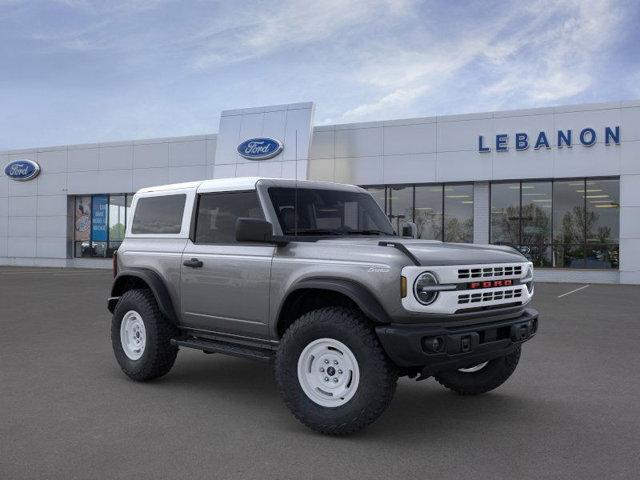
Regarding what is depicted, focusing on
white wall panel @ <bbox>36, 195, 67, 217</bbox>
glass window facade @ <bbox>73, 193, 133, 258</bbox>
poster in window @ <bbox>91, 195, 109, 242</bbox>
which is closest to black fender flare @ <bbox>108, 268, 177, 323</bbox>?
glass window facade @ <bbox>73, 193, 133, 258</bbox>

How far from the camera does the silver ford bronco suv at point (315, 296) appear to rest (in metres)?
4.45

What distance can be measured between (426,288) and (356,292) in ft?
1.66

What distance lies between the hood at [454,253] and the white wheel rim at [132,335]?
2487mm

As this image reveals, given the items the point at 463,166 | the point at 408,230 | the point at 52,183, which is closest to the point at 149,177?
the point at 52,183

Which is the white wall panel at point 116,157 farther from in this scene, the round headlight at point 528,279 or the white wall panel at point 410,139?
the round headlight at point 528,279

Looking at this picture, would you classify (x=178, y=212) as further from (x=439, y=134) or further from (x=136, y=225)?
(x=439, y=134)

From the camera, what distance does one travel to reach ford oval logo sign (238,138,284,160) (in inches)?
1012

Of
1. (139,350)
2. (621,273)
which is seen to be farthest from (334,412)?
(621,273)

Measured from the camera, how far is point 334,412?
4.57 m

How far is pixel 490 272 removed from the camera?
4.86 meters

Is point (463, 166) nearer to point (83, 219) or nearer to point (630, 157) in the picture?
point (630, 157)

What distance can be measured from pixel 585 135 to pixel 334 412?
20.7m

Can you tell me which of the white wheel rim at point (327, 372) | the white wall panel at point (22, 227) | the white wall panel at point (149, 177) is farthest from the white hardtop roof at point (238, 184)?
the white wall panel at point (22, 227)

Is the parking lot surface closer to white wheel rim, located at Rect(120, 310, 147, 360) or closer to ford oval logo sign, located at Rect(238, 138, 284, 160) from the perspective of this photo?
white wheel rim, located at Rect(120, 310, 147, 360)
